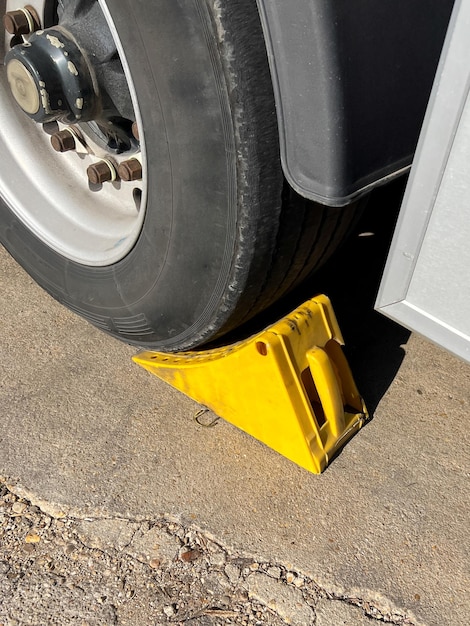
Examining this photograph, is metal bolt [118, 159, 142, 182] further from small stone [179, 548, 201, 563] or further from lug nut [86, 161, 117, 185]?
small stone [179, 548, 201, 563]

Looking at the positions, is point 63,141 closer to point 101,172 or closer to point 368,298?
point 101,172

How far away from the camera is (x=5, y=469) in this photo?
63.9 inches

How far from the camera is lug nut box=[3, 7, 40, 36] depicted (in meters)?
1.58

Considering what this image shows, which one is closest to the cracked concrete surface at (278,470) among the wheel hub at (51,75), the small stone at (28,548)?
the small stone at (28,548)

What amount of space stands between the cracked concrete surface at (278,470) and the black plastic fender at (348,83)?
760 mm

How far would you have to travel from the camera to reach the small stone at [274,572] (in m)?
1.43

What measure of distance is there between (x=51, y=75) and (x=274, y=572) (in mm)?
1174

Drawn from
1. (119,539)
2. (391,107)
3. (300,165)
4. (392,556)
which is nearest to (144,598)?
(119,539)

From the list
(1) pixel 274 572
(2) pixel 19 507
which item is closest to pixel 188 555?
(1) pixel 274 572

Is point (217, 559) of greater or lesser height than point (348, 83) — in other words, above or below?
below

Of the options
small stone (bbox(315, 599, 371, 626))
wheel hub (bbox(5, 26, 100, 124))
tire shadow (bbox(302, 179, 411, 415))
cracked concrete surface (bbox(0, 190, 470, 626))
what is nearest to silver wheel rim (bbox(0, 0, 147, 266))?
wheel hub (bbox(5, 26, 100, 124))

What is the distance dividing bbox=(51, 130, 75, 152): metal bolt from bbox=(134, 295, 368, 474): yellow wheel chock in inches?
23.7

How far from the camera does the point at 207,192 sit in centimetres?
127

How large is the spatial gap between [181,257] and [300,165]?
0.37m
